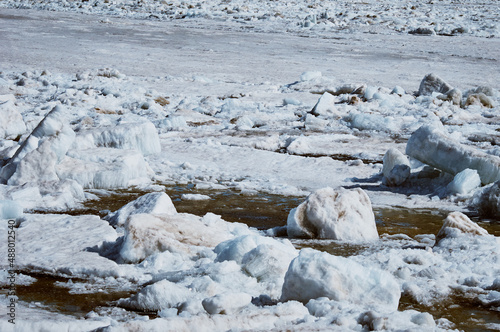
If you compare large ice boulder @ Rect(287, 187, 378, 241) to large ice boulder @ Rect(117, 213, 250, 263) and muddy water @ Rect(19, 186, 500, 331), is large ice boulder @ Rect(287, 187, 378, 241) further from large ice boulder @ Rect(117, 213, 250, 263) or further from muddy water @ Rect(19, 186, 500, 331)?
large ice boulder @ Rect(117, 213, 250, 263)

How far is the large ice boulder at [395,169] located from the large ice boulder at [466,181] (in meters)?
0.37

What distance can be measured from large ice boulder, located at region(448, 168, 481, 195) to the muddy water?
0.30 meters

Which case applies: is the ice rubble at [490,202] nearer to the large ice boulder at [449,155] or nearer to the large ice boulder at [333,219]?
the large ice boulder at [449,155]

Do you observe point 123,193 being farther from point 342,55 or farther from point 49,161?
point 342,55

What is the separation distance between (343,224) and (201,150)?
7.57 ft

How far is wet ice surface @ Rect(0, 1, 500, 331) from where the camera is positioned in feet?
7.66

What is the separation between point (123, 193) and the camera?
4.33m

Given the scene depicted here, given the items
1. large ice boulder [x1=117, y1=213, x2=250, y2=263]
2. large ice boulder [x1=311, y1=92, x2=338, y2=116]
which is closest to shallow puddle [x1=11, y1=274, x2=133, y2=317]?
large ice boulder [x1=117, y1=213, x2=250, y2=263]

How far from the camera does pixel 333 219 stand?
3361 mm

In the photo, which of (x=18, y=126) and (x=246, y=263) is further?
(x=18, y=126)

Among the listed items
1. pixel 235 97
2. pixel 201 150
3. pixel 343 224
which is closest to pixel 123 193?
pixel 201 150

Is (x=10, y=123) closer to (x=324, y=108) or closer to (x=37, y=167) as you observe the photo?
(x=37, y=167)

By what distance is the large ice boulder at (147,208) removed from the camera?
3346mm

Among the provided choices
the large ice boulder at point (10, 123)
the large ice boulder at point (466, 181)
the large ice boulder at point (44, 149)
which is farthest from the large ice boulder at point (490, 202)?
the large ice boulder at point (10, 123)
